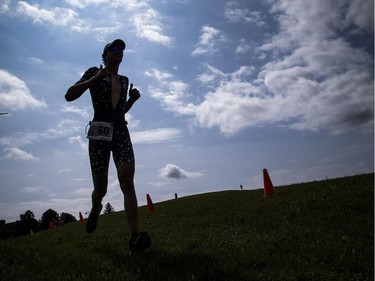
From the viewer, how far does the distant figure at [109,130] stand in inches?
236

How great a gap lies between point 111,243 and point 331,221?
5199 mm

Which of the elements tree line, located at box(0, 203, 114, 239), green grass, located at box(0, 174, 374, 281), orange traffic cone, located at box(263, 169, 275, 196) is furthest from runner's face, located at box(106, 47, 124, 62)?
tree line, located at box(0, 203, 114, 239)

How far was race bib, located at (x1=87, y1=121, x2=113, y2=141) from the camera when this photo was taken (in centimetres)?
614

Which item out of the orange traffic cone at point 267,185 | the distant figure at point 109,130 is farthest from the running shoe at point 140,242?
the orange traffic cone at point 267,185

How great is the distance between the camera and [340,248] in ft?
17.1

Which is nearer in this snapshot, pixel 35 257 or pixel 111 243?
pixel 35 257

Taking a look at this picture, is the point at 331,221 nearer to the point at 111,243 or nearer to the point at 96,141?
the point at 111,243

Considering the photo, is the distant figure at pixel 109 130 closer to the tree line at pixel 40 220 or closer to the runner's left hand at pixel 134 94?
the runner's left hand at pixel 134 94

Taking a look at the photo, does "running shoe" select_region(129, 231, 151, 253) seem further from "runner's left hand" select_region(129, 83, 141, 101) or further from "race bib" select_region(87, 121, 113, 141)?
"runner's left hand" select_region(129, 83, 141, 101)

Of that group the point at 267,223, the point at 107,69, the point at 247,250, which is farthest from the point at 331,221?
the point at 107,69

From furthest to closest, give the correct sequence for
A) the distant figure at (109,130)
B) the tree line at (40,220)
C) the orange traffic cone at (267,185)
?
the tree line at (40,220) < the orange traffic cone at (267,185) < the distant figure at (109,130)

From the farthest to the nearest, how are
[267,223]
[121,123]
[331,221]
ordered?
[267,223] < [331,221] < [121,123]

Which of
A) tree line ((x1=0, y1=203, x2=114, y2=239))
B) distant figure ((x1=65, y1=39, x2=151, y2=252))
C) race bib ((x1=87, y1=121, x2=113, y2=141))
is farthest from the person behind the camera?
tree line ((x1=0, y1=203, x2=114, y2=239))

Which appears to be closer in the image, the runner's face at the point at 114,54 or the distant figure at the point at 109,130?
the distant figure at the point at 109,130
